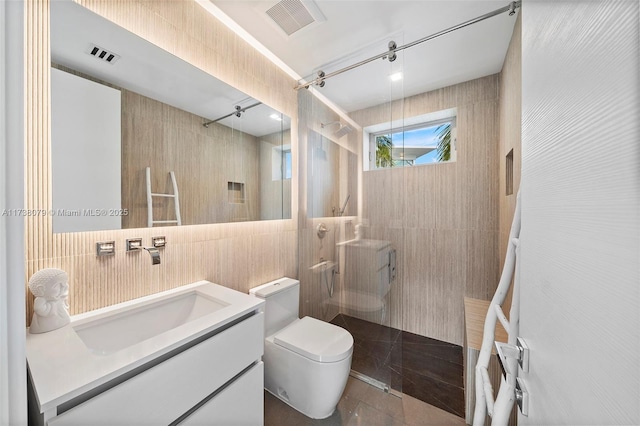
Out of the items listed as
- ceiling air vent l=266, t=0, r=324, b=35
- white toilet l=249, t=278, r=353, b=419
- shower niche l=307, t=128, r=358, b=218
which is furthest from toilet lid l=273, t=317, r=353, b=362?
ceiling air vent l=266, t=0, r=324, b=35

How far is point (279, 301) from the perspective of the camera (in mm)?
1764

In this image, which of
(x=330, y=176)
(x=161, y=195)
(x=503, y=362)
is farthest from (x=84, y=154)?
(x=503, y=362)

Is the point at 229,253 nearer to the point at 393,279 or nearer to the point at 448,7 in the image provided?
the point at 393,279

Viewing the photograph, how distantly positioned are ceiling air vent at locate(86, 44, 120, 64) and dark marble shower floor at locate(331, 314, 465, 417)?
2.09 meters

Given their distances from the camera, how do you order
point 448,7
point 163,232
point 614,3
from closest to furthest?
point 614,3, point 163,232, point 448,7

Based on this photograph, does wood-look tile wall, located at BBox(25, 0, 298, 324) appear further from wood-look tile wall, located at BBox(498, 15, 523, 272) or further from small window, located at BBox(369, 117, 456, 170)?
wood-look tile wall, located at BBox(498, 15, 523, 272)

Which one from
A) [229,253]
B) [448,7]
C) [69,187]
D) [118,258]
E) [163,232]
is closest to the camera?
[69,187]

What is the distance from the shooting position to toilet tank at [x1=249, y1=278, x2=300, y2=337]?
1.66 m

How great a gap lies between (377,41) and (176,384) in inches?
88.4

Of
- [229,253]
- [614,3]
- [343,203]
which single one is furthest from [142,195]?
[614,3]

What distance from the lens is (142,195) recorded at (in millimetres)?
1205

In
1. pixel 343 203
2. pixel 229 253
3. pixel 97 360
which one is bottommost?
pixel 97 360

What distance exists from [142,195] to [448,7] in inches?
81.5

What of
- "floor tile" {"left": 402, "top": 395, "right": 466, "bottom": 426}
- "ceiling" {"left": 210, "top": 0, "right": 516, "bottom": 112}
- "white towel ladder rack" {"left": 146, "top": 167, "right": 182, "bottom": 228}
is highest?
"ceiling" {"left": 210, "top": 0, "right": 516, "bottom": 112}
